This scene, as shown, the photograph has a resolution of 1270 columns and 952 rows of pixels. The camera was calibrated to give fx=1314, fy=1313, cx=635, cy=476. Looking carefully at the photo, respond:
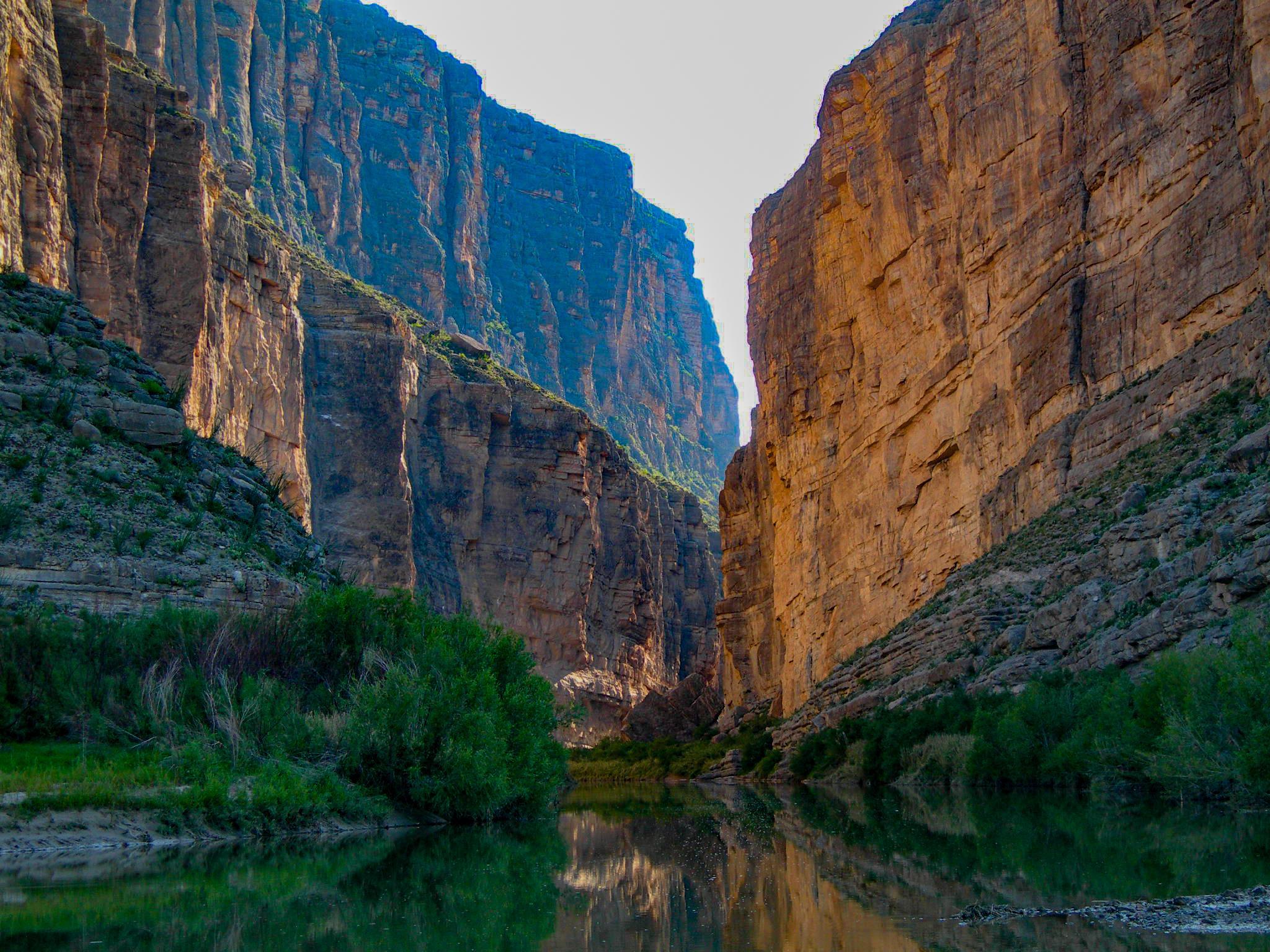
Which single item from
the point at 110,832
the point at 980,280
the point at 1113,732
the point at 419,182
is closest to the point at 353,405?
the point at 980,280

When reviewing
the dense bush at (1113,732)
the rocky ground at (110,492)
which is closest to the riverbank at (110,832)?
the rocky ground at (110,492)

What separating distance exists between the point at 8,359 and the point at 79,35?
31799 millimetres

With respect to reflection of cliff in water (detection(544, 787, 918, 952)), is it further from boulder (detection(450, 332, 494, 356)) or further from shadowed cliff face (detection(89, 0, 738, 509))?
boulder (detection(450, 332, 494, 356))

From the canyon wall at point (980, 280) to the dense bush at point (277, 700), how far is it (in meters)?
24.1

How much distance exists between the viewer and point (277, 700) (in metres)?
23.9

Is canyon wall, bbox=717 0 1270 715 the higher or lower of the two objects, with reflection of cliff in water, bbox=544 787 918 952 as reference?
higher

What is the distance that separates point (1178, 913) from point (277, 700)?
1666 centimetres

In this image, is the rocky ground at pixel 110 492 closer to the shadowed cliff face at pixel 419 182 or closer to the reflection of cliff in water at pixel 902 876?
the reflection of cliff in water at pixel 902 876

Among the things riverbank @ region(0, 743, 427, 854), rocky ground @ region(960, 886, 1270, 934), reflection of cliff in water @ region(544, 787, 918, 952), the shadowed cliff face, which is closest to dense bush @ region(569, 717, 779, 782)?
reflection of cliff in water @ region(544, 787, 918, 952)

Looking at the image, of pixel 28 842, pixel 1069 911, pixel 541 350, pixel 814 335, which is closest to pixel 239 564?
pixel 28 842

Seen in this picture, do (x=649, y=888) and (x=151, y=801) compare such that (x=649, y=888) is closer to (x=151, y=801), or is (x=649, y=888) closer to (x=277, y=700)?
(x=151, y=801)

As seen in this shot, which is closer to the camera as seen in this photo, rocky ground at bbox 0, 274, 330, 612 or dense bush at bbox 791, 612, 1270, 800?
dense bush at bbox 791, 612, 1270, 800

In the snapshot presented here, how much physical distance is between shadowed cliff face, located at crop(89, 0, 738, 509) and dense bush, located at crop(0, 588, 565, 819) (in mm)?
67121

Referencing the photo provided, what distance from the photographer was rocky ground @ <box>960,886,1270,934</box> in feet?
36.4
